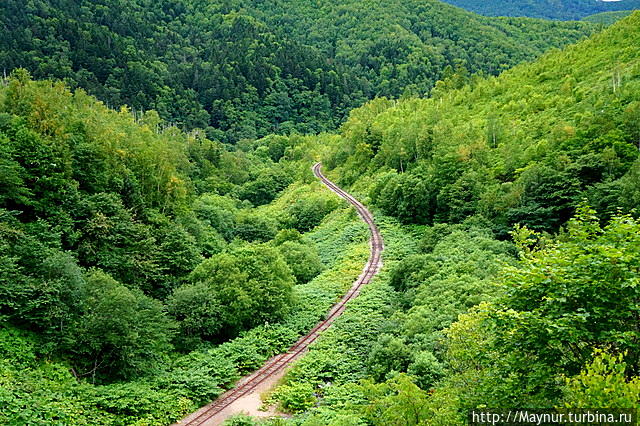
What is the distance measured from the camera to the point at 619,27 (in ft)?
226

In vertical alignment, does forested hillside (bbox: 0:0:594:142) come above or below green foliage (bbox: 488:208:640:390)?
above

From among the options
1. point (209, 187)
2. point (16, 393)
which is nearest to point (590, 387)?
point (16, 393)

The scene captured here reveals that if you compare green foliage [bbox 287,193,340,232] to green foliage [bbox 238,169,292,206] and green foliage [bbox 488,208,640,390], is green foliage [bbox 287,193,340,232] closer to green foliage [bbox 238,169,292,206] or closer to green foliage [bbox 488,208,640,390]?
green foliage [bbox 238,169,292,206]

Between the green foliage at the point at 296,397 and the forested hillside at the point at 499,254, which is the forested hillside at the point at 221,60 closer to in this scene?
the forested hillside at the point at 499,254

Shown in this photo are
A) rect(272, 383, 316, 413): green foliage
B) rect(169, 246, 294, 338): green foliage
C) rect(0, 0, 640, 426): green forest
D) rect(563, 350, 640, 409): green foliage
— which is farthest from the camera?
rect(169, 246, 294, 338): green foliage

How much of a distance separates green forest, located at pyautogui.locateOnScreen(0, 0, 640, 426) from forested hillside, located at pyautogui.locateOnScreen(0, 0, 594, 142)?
225 ft

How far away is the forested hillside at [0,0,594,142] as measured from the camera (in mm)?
131750

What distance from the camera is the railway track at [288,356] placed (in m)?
23.6

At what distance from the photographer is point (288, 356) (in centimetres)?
2941

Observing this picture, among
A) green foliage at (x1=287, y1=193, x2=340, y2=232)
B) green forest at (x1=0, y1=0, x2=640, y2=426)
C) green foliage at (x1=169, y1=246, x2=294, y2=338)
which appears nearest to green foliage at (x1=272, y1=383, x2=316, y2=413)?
green forest at (x1=0, y1=0, x2=640, y2=426)

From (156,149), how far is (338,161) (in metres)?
43.9

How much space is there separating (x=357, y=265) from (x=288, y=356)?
15.6 metres

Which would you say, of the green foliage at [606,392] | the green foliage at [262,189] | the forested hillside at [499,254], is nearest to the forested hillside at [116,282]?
the forested hillside at [499,254]

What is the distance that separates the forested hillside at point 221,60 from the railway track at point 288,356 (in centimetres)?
9289
